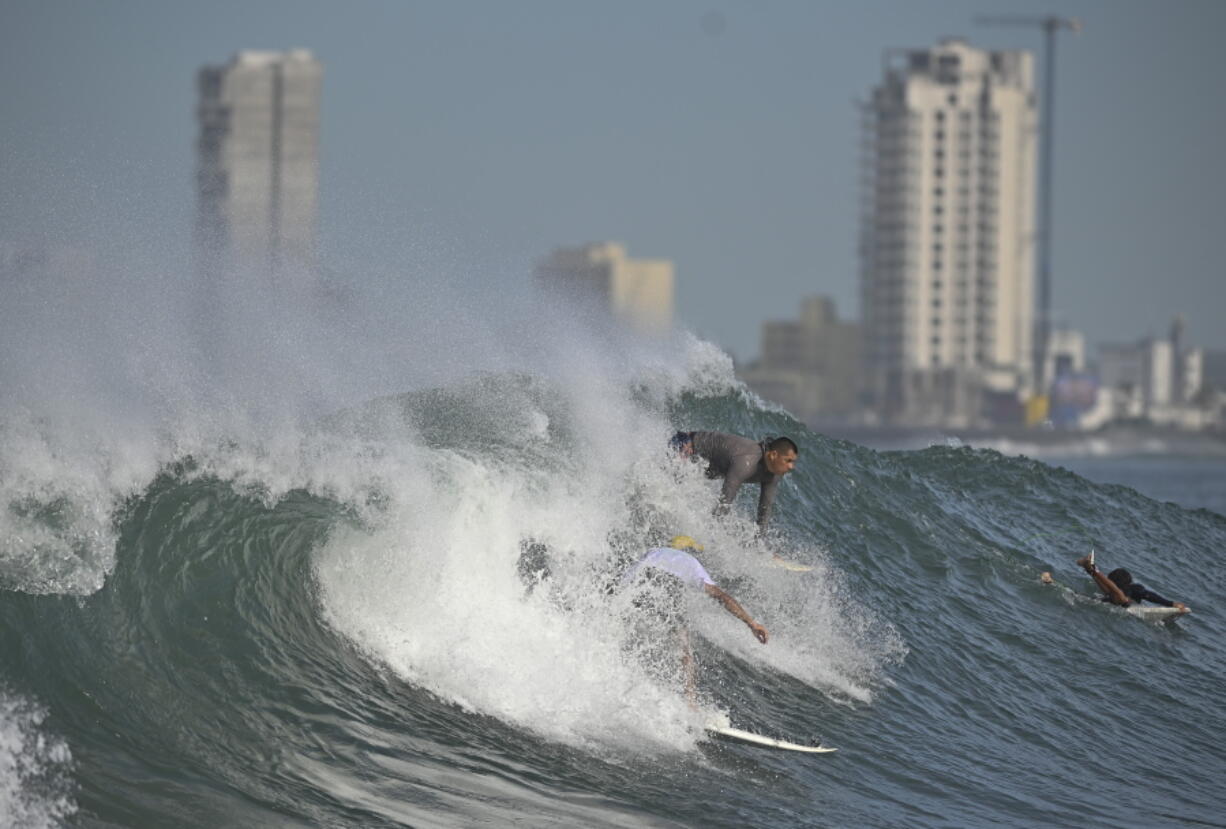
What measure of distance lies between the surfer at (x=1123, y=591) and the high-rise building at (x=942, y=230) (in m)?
155

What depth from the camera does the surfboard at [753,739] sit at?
9688 mm

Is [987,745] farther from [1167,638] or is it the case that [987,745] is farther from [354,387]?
[354,387]

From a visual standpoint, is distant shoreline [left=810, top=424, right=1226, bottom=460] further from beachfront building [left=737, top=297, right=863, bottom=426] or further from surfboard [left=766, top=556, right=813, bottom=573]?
surfboard [left=766, top=556, right=813, bottom=573]

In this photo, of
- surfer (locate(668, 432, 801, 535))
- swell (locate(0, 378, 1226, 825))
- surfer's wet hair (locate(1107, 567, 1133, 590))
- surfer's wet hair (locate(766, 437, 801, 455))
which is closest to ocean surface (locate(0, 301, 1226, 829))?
swell (locate(0, 378, 1226, 825))

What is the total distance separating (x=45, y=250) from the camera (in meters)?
14.3

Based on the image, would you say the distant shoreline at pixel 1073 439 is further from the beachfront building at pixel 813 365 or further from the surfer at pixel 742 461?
the surfer at pixel 742 461

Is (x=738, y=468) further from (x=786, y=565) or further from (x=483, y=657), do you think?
(x=483, y=657)

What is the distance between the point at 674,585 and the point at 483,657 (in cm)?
132

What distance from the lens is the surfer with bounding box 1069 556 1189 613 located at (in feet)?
50.2

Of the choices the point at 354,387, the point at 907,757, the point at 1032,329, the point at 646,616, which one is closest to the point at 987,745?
the point at 907,757

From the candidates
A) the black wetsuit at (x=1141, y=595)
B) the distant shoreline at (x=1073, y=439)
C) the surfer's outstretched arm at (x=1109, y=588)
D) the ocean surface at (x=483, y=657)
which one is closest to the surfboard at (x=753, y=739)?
the ocean surface at (x=483, y=657)

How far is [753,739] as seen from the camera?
32.0 ft

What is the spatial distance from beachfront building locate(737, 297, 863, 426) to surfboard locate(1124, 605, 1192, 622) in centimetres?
15686

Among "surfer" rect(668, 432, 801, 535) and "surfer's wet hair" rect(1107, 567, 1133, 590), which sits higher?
"surfer" rect(668, 432, 801, 535)
